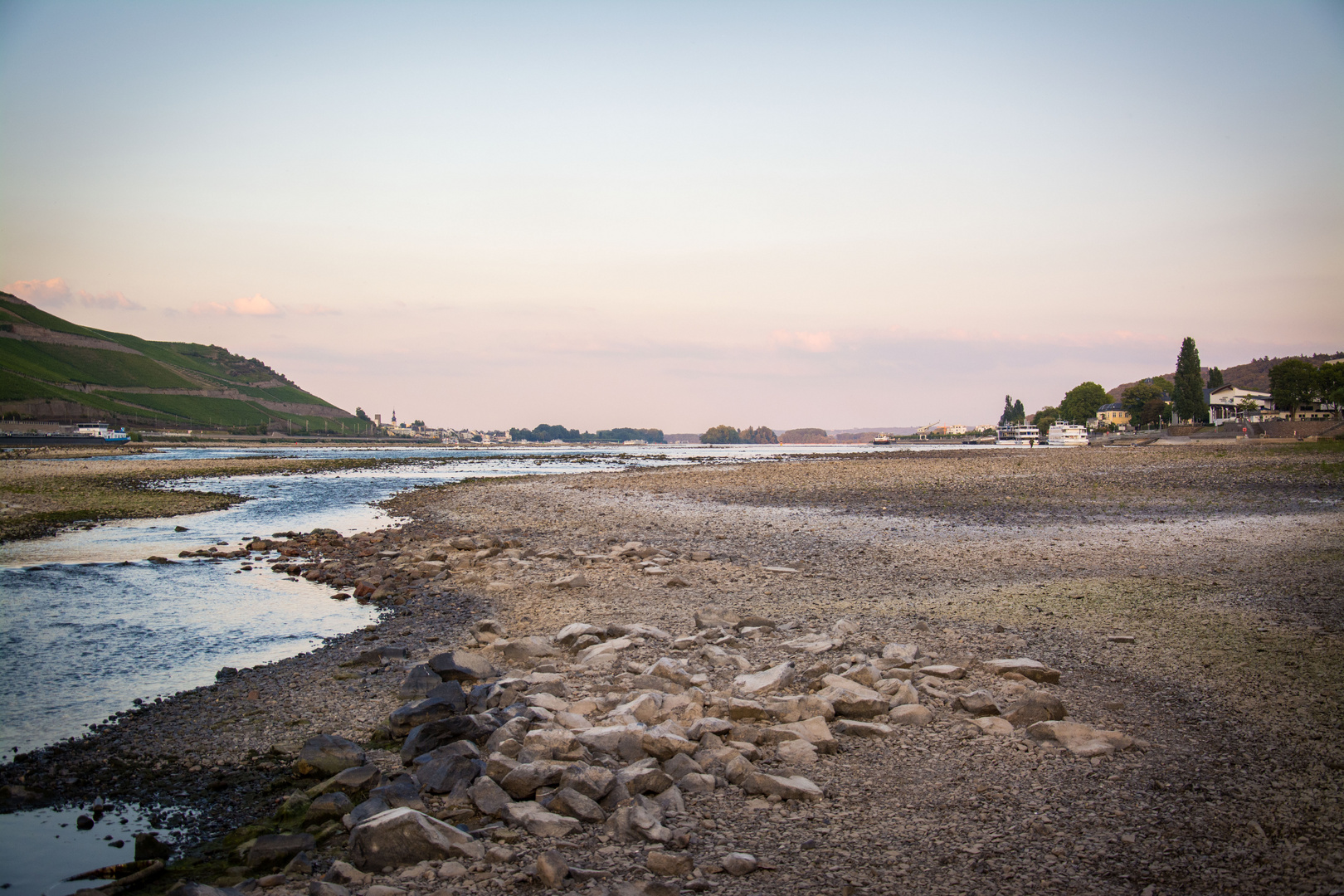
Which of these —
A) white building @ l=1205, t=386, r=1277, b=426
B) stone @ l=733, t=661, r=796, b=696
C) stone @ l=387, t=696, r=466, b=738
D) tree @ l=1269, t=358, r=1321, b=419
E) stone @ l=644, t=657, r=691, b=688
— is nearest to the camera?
stone @ l=387, t=696, r=466, b=738

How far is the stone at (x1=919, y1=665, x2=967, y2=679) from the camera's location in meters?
8.05

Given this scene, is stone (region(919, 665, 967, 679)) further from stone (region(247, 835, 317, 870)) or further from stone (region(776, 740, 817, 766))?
stone (region(247, 835, 317, 870))

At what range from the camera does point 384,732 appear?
725 cm

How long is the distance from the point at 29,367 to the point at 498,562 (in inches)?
9640

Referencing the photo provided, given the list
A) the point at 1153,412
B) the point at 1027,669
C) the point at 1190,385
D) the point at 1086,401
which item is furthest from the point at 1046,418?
the point at 1027,669

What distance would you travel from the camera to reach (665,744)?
6191 millimetres

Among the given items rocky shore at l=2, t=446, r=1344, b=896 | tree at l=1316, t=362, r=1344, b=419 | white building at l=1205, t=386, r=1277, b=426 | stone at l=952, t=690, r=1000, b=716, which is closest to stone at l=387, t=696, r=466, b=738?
rocky shore at l=2, t=446, r=1344, b=896

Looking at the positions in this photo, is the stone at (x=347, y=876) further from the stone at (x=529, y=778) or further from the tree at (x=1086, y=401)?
the tree at (x=1086, y=401)

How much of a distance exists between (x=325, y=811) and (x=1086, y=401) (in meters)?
185

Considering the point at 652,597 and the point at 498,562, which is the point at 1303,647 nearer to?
the point at 652,597

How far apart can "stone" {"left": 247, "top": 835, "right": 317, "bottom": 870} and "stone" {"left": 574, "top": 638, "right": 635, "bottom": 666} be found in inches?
163

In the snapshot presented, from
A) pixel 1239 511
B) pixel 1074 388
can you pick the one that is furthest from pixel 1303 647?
pixel 1074 388

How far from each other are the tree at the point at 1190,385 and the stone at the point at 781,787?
134263 mm

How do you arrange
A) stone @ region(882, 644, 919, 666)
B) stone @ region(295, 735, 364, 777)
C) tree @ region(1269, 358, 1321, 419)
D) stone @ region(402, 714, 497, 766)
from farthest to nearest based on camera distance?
tree @ region(1269, 358, 1321, 419), stone @ region(882, 644, 919, 666), stone @ region(402, 714, 497, 766), stone @ region(295, 735, 364, 777)
